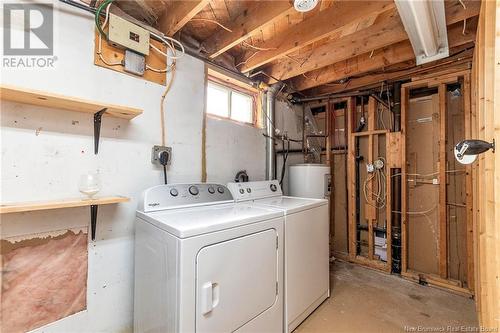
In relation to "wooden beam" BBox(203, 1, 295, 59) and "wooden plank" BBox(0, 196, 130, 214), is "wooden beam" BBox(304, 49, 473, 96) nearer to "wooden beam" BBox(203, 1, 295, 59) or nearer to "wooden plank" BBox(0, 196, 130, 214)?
"wooden beam" BBox(203, 1, 295, 59)

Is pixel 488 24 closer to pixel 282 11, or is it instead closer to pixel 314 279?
pixel 282 11

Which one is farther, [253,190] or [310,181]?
[310,181]

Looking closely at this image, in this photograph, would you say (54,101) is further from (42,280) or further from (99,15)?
(42,280)

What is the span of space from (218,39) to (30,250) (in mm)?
1979

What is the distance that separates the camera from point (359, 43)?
201cm

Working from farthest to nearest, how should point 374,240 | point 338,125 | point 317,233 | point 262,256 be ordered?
1. point 338,125
2. point 374,240
3. point 317,233
4. point 262,256

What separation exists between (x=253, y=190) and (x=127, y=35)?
155cm

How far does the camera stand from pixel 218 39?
1.99 metres

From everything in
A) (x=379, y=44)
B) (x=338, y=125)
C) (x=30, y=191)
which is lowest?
(x=30, y=191)

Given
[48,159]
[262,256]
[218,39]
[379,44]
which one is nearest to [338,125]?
[379,44]

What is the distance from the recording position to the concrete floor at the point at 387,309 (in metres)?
1.82

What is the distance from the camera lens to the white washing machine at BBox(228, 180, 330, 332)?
5.63 ft

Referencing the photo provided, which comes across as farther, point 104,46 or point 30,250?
point 104,46

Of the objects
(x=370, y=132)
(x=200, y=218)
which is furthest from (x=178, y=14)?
(x=370, y=132)
